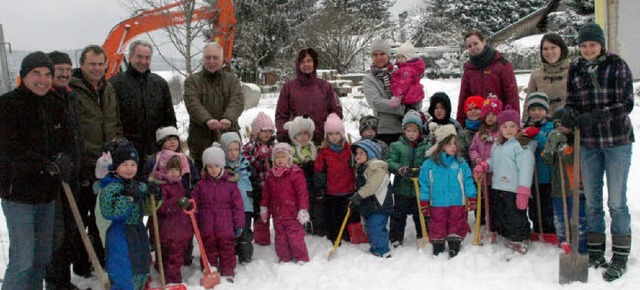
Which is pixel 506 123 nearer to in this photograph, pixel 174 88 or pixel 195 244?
pixel 195 244

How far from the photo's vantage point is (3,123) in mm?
3445

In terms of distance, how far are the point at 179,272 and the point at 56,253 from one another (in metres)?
1.01

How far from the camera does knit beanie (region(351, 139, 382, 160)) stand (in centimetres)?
527

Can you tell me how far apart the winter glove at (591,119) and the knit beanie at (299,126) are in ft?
8.23

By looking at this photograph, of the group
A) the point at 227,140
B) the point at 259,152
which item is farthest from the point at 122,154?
the point at 259,152

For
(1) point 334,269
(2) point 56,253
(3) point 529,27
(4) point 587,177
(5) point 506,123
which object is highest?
(3) point 529,27

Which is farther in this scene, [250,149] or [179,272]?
[250,149]

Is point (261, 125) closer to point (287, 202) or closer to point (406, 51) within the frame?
point (287, 202)

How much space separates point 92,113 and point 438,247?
3.37 metres

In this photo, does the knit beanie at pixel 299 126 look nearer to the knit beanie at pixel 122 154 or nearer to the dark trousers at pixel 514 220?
the knit beanie at pixel 122 154

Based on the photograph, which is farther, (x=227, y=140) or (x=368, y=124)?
(x=368, y=124)

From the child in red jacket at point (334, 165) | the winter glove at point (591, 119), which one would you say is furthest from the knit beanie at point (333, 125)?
the winter glove at point (591, 119)

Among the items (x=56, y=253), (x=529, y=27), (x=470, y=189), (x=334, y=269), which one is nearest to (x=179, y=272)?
(x=56, y=253)

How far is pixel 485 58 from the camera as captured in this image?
5.32 m
